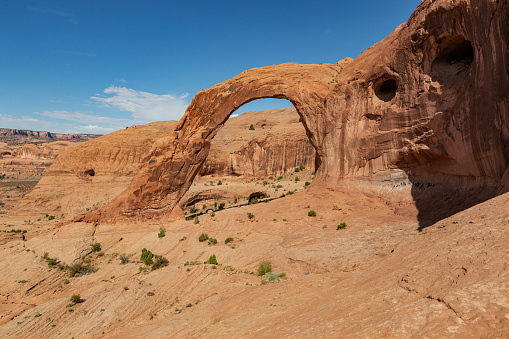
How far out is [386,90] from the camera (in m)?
17.9

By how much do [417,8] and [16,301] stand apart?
22.6 metres

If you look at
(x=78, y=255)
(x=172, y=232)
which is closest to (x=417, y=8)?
(x=172, y=232)

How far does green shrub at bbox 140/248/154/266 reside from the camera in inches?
525

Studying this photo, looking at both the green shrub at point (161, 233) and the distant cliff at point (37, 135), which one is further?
the distant cliff at point (37, 135)

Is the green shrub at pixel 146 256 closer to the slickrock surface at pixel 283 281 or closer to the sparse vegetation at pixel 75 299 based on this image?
the slickrock surface at pixel 283 281

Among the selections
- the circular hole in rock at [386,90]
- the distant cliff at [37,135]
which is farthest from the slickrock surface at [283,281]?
the distant cliff at [37,135]

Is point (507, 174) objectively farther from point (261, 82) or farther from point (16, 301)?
point (16, 301)

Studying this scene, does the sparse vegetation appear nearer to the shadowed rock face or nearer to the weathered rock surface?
the shadowed rock face

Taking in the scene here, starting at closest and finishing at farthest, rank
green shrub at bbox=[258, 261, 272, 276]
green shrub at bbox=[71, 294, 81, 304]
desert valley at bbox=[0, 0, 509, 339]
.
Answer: desert valley at bbox=[0, 0, 509, 339]
green shrub at bbox=[71, 294, 81, 304]
green shrub at bbox=[258, 261, 272, 276]

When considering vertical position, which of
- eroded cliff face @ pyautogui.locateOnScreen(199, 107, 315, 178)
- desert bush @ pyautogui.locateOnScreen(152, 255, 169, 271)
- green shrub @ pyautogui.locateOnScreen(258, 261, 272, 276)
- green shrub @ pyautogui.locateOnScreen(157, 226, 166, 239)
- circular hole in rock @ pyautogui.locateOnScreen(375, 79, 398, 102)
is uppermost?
circular hole in rock @ pyautogui.locateOnScreen(375, 79, 398, 102)

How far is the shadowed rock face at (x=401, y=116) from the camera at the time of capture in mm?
11477

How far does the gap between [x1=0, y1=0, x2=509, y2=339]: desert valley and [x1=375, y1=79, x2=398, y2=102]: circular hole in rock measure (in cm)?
8

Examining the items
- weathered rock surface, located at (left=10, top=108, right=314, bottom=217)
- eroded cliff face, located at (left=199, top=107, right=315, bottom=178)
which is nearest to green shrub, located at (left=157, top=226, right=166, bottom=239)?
weathered rock surface, located at (left=10, top=108, right=314, bottom=217)

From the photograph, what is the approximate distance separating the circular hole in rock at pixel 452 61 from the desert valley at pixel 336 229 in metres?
0.08
